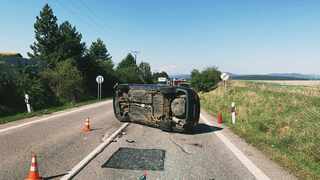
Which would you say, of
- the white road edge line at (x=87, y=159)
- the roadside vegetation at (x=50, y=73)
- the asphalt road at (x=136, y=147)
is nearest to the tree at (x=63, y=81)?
the roadside vegetation at (x=50, y=73)

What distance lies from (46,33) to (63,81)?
21474 millimetres

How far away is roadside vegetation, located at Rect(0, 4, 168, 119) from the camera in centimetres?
2469

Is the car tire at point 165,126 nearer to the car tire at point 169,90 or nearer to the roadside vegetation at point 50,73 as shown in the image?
the car tire at point 169,90

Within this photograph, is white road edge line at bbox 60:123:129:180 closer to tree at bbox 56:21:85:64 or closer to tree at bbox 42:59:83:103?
tree at bbox 42:59:83:103

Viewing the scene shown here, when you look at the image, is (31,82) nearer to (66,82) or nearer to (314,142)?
(66,82)

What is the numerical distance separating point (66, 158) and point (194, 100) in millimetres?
6100

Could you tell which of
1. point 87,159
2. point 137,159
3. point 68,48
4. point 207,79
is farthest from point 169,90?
point 207,79

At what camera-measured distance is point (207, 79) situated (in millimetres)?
77375

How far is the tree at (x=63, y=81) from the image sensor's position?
3462 cm

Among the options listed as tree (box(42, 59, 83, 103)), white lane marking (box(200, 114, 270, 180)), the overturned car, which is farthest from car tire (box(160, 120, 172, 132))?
tree (box(42, 59, 83, 103))

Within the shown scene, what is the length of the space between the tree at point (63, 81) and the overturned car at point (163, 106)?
67.1 feet

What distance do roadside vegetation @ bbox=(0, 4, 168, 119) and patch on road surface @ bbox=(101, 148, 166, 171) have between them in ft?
44.9

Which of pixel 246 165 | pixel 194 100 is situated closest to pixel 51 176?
pixel 246 165

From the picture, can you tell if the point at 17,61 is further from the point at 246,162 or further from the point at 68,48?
the point at 246,162
